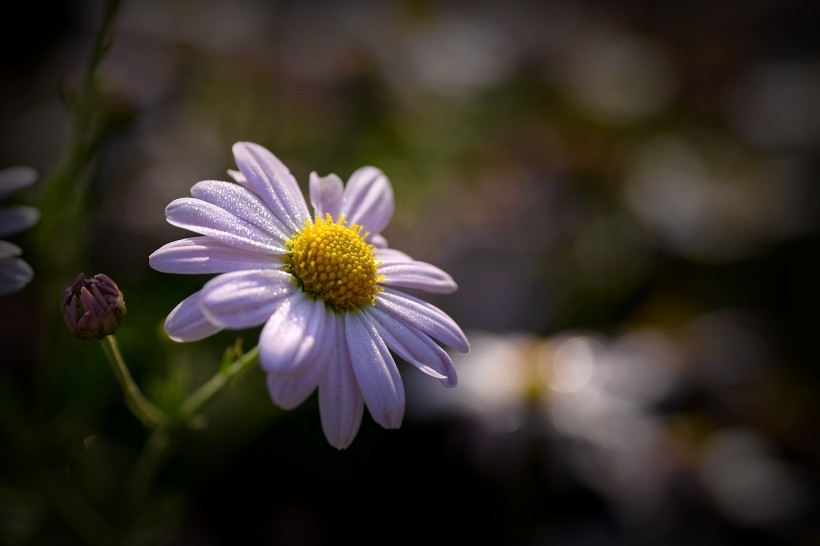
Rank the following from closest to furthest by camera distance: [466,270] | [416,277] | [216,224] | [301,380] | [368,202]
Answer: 1. [301,380]
2. [216,224]
3. [416,277]
4. [368,202]
5. [466,270]

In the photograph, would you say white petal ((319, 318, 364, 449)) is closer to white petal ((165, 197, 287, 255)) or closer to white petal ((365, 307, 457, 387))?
white petal ((365, 307, 457, 387))

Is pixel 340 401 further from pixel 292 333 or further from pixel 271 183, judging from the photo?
pixel 271 183

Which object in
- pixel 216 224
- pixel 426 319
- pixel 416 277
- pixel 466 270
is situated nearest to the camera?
pixel 216 224

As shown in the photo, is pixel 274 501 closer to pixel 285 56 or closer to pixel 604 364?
pixel 604 364

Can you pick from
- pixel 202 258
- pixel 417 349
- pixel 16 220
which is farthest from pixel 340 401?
pixel 16 220

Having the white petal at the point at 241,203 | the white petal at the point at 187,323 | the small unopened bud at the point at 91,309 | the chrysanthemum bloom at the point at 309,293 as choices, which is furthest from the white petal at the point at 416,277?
the small unopened bud at the point at 91,309

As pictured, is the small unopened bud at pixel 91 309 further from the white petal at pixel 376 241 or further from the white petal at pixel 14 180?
the white petal at pixel 376 241
